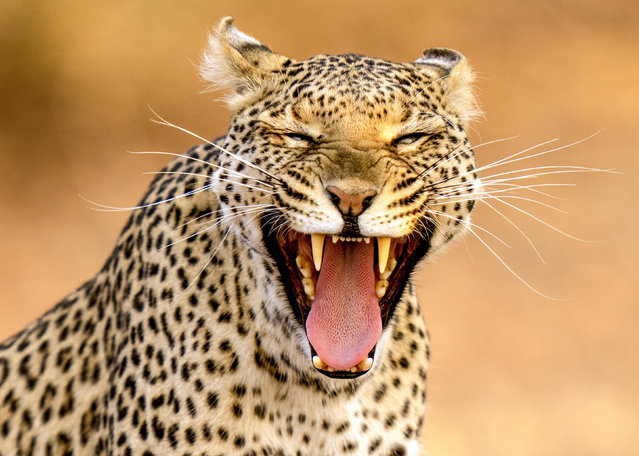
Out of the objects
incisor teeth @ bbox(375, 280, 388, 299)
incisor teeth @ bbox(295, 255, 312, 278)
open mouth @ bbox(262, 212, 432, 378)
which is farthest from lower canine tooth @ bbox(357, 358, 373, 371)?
incisor teeth @ bbox(295, 255, 312, 278)

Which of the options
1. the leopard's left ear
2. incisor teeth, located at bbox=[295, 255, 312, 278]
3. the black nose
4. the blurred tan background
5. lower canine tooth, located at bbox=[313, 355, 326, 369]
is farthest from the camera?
the blurred tan background

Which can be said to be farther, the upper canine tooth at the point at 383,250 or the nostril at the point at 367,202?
the upper canine tooth at the point at 383,250

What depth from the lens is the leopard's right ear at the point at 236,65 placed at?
12.6ft

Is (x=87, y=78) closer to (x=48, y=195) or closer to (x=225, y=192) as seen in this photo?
(x=48, y=195)

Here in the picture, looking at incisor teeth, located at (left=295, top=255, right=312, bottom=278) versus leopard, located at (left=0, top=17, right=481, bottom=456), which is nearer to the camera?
leopard, located at (left=0, top=17, right=481, bottom=456)

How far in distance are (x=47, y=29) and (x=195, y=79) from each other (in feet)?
6.69

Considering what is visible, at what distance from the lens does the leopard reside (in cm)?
347

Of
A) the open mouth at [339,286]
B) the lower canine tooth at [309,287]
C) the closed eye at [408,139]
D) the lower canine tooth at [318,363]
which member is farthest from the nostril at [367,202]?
the lower canine tooth at [318,363]

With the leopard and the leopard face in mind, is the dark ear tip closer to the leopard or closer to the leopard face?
the leopard

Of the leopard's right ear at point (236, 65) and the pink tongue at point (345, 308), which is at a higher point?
the leopard's right ear at point (236, 65)

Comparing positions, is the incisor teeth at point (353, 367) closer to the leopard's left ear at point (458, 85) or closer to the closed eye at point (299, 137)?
the closed eye at point (299, 137)

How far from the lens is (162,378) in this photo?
381 centimetres

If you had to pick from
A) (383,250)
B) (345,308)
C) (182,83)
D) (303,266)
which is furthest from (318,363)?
(182,83)

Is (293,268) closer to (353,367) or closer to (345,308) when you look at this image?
(345,308)
